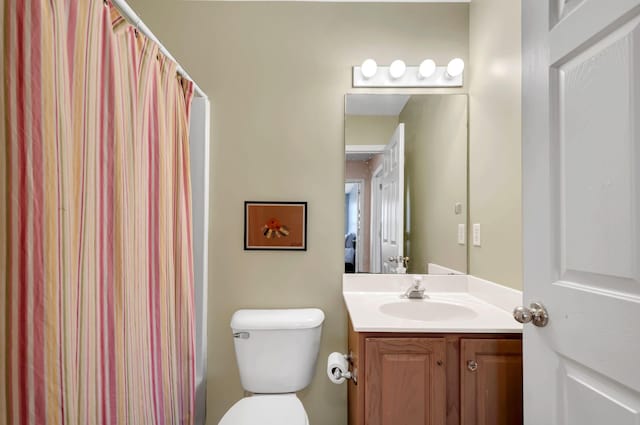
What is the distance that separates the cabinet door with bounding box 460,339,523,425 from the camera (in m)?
1.20

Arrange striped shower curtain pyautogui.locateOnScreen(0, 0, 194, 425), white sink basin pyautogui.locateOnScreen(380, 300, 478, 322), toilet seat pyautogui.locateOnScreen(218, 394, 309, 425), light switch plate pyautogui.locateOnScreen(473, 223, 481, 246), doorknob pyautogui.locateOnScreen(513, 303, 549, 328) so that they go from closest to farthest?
striped shower curtain pyautogui.locateOnScreen(0, 0, 194, 425) < doorknob pyautogui.locateOnScreen(513, 303, 549, 328) < toilet seat pyautogui.locateOnScreen(218, 394, 309, 425) < white sink basin pyautogui.locateOnScreen(380, 300, 478, 322) < light switch plate pyautogui.locateOnScreen(473, 223, 481, 246)

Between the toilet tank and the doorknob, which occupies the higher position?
the doorknob

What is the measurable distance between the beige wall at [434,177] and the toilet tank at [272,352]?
2.38 feet

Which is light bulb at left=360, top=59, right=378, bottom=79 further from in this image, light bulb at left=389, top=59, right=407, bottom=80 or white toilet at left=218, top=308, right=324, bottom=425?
white toilet at left=218, top=308, right=324, bottom=425

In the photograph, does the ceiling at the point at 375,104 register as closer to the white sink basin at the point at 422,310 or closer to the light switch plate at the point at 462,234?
the light switch plate at the point at 462,234

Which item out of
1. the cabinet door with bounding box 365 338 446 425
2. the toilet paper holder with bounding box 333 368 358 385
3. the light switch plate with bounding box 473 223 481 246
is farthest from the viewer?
the light switch plate with bounding box 473 223 481 246

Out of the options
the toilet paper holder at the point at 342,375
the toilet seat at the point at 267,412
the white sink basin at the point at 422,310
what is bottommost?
the toilet seat at the point at 267,412

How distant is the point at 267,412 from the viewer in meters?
1.38

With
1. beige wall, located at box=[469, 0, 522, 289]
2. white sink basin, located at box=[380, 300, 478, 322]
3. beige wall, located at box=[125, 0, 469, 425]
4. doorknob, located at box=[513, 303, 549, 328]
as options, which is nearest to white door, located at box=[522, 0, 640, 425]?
doorknob, located at box=[513, 303, 549, 328]

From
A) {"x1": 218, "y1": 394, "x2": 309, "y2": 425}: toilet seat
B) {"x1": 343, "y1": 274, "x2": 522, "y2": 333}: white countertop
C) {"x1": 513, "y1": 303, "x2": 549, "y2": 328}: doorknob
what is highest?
{"x1": 513, "y1": 303, "x2": 549, "y2": 328}: doorknob

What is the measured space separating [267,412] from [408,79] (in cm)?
175

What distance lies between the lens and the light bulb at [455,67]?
1.84m

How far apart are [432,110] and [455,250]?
2.52 feet

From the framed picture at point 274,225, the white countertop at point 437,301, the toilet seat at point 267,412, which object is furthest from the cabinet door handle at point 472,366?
the framed picture at point 274,225
